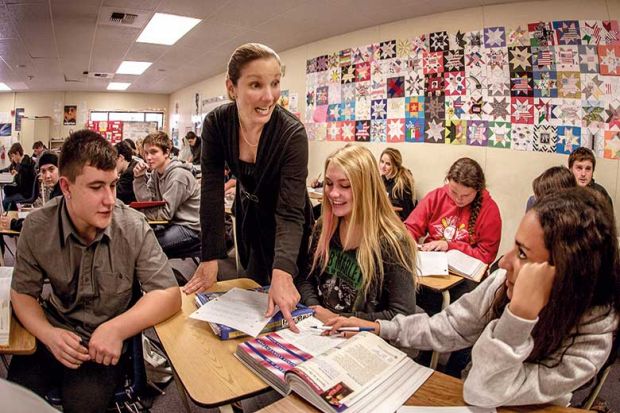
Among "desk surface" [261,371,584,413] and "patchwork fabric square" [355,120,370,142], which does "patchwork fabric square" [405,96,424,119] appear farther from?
"desk surface" [261,371,584,413]

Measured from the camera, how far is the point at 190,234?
10.7 ft

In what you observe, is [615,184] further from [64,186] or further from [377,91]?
[64,186]

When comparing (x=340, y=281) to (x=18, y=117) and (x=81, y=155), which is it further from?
(x=18, y=117)

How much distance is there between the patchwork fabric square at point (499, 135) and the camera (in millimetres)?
3803

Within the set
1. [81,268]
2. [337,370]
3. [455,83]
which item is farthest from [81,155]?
[455,83]

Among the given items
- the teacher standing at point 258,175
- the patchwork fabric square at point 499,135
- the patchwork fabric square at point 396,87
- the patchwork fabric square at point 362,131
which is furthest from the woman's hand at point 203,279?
the patchwork fabric square at point 362,131

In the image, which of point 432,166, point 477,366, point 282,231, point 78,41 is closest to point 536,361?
point 477,366

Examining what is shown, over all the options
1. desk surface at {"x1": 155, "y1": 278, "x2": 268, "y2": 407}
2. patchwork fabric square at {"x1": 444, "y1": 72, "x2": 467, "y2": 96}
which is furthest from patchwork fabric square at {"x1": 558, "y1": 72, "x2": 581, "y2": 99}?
desk surface at {"x1": 155, "y1": 278, "x2": 268, "y2": 407}

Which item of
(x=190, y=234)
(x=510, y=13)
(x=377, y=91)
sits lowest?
(x=190, y=234)

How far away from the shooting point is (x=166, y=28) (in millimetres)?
5250

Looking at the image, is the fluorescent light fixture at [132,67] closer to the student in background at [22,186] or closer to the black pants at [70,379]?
the student in background at [22,186]

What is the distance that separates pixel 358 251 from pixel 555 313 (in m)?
0.73

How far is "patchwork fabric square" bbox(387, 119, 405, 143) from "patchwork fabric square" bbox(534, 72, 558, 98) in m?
1.37

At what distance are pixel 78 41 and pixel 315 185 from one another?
4.04 m
